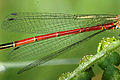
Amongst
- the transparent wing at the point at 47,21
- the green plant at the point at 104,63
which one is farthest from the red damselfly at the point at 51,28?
the green plant at the point at 104,63

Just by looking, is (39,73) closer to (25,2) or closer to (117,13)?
(25,2)

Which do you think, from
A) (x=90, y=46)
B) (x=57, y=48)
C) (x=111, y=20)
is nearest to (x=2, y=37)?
(x=57, y=48)

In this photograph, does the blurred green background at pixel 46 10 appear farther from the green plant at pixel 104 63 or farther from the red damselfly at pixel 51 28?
the green plant at pixel 104 63

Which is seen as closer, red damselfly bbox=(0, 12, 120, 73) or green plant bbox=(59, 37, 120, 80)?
green plant bbox=(59, 37, 120, 80)

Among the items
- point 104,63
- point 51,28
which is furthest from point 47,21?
point 104,63

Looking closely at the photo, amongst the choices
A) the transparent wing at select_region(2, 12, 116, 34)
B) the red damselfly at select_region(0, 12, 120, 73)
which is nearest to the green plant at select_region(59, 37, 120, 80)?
the red damselfly at select_region(0, 12, 120, 73)

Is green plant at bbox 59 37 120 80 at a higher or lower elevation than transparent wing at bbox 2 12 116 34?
lower

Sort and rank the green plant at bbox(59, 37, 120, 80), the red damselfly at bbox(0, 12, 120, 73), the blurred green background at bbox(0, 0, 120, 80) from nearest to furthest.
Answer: the green plant at bbox(59, 37, 120, 80), the blurred green background at bbox(0, 0, 120, 80), the red damselfly at bbox(0, 12, 120, 73)

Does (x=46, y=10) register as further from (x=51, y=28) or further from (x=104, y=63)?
(x=104, y=63)

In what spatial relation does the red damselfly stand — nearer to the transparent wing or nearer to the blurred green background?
the transparent wing
